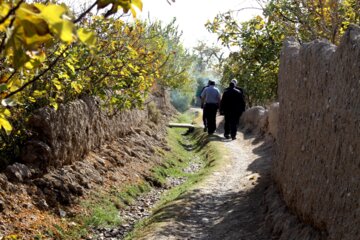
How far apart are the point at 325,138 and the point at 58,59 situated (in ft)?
8.94

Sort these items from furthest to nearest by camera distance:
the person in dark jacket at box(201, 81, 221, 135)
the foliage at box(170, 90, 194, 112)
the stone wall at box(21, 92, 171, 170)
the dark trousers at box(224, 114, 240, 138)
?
the foliage at box(170, 90, 194, 112) < the person in dark jacket at box(201, 81, 221, 135) < the dark trousers at box(224, 114, 240, 138) < the stone wall at box(21, 92, 171, 170)

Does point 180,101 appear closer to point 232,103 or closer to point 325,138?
point 232,103

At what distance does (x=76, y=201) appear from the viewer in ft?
26.7

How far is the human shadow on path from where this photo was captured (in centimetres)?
685

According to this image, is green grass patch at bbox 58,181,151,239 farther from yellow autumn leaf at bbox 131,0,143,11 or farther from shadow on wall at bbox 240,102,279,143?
yellow autumn leaf at bbox 131,0,143,11

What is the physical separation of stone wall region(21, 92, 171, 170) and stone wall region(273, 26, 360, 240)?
12.8 ft

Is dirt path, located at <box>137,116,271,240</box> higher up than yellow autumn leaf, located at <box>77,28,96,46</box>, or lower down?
lower down

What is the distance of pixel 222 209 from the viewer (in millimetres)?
8195

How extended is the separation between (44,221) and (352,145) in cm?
471

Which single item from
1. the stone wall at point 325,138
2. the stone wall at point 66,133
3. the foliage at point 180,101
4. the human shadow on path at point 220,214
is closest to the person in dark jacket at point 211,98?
the stone wall at point 66,133

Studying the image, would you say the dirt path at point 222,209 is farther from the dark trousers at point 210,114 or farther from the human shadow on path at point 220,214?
the dark trousers at point 210,114

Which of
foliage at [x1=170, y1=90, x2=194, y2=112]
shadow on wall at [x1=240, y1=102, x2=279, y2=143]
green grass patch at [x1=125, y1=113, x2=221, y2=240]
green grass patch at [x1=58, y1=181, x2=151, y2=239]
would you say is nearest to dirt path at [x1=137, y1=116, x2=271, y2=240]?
green grass patch at [x1=125, y1=113, x2=221, y2=240]

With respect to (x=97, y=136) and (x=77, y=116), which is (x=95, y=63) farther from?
(x=97, y=136)

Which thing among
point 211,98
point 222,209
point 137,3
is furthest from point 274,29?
point 137,3
